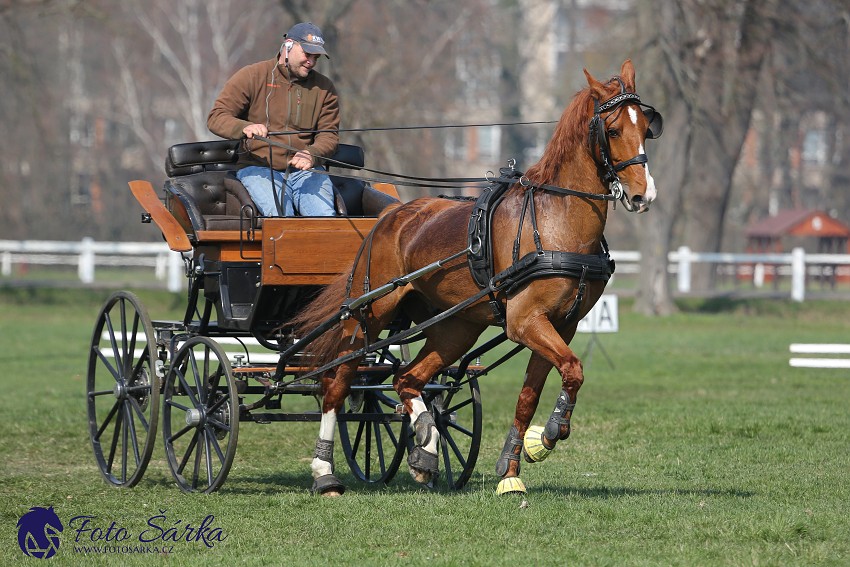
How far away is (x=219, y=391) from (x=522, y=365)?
1081cm

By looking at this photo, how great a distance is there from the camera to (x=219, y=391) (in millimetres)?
8266

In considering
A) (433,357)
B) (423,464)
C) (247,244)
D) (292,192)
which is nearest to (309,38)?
(292,192)

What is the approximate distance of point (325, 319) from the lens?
788 centimetres

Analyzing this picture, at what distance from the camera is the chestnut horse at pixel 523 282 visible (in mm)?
6762

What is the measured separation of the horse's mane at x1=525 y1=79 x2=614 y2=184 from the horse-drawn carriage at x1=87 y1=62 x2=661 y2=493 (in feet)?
0.04

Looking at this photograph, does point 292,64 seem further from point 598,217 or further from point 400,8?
point 400,8

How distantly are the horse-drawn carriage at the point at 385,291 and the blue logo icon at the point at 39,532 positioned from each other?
107 cm

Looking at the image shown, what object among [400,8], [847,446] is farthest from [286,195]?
[400,8]

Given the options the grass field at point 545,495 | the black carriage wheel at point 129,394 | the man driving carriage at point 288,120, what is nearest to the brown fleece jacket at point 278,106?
the man driving carriage at point 288,120

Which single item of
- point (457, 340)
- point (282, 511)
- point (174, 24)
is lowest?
point (282, 511)

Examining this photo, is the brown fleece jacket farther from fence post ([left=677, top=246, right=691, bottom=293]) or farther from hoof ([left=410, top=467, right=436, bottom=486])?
fence post ([left=677, top=246, right=691, bottom=293])

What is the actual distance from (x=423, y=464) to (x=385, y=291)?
3.28 ft

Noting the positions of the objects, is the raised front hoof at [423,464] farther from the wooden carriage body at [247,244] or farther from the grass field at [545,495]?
the wooden carriage body at [247,244]

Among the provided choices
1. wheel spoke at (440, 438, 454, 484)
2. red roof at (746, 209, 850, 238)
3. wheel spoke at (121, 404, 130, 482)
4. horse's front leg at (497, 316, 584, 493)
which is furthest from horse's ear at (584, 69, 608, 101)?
red roof at (746, 209, 850, 238)
